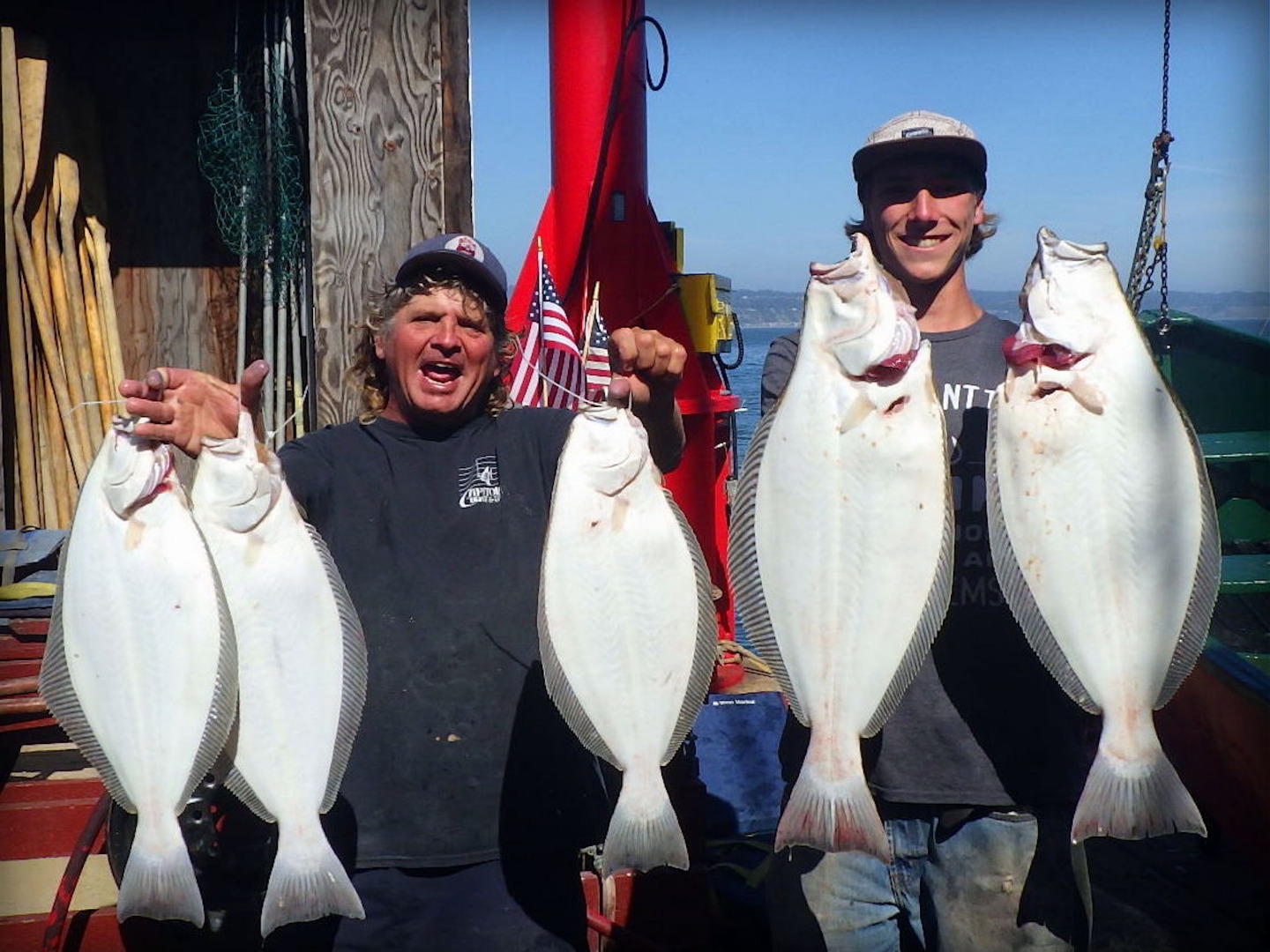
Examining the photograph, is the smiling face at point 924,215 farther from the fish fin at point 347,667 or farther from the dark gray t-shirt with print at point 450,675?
the fish fin at point 347,667

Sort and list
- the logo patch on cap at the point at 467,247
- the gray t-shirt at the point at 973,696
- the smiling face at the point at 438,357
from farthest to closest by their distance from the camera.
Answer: the logo patch on cap at the point at 467,247, the smiling face at the point at 438,357, the gray t-shirt at the point at 973,696

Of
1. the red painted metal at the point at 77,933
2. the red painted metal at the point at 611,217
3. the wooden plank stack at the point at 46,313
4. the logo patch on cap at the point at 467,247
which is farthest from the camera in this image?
the red painted metal at the point at 611,217

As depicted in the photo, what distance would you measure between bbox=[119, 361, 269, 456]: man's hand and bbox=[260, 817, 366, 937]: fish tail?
0.82 m

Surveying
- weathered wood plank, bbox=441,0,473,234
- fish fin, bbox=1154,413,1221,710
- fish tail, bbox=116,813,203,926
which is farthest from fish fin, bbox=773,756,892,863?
weathered wood plank, bbox=441,0,473,234

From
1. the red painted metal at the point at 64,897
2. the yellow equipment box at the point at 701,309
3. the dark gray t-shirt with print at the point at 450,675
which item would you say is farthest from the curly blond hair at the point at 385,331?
the yellow equipment box at the point at 701,309

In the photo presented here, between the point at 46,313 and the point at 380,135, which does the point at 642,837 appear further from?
the point at 46,313

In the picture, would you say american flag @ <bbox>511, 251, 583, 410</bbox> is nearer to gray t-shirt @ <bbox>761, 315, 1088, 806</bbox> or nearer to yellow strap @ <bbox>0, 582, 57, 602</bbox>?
yellow strap @ <bbox>0, 582, 57, 602</bbox>

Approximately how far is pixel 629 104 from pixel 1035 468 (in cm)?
370

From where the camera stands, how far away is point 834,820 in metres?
2.23

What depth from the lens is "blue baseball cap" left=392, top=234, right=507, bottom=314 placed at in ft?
9.02

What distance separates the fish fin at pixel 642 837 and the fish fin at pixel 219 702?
31.6 inches

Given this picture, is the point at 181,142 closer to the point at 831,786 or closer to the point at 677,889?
the point at 677,889

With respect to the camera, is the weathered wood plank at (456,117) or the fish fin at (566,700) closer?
the fish fin at (566,700)

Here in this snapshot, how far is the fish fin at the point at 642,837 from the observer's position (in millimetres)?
2234
